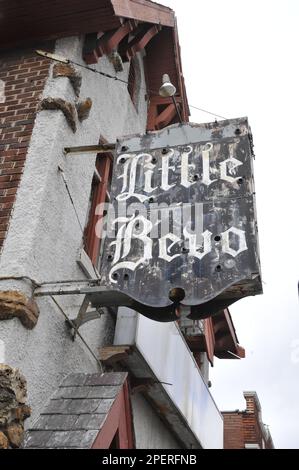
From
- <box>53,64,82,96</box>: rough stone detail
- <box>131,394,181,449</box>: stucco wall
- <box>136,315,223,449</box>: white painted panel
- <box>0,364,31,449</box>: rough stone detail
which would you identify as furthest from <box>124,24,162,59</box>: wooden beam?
<box>0,364,31,449</box>: rough stone detail

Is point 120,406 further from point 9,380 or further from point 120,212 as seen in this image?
point 120,212

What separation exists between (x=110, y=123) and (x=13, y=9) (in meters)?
1.72

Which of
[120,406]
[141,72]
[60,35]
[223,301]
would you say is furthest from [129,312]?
[141,72]

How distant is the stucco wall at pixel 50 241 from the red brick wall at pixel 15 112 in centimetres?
8

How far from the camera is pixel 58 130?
539 centimetres

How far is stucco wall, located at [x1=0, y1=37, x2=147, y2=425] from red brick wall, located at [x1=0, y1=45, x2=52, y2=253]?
3.3 inches

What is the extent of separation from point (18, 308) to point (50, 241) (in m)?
0.88

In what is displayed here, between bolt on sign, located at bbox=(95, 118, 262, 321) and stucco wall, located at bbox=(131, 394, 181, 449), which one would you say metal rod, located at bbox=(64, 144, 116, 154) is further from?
stucco wall, located at bbox=(131, 394, 181, 449)

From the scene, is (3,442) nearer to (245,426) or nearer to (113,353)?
(113,353)

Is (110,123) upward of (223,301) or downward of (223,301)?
upward

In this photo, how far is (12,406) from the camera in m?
3.81

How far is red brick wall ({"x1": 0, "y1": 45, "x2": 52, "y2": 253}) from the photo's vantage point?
16.5ft
